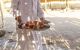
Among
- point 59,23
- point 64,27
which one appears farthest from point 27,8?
point 59,23

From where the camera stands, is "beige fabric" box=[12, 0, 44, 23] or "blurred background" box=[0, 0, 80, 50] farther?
"blurred background" box=[0, 0, 80, 50]

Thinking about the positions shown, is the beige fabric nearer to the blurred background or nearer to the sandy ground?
the blurred background

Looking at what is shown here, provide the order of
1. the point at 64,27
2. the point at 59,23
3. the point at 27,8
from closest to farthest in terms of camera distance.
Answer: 1. the point at 27,8
2. the point at 64,27
3. the point at 59,23

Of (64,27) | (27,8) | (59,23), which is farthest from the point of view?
(59,23)

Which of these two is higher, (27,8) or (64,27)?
(27,8)

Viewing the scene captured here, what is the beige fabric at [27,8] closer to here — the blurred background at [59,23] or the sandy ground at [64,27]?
the blurred background at [59,23]

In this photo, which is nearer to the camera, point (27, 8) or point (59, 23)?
point (27, 8)

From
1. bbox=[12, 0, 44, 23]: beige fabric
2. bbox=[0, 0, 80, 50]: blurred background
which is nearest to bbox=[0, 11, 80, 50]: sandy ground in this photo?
bbox=[0, 0, 80, 50]: blurred background

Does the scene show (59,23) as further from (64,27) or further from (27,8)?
(27,8)

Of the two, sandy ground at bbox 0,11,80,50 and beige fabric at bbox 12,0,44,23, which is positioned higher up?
beige fabric at bbox 12,0,44,23

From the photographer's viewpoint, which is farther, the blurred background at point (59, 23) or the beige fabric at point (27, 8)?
the blurred background at point (59, 23)

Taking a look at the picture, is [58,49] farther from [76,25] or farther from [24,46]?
[76,25]

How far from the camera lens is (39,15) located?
4.36 feet

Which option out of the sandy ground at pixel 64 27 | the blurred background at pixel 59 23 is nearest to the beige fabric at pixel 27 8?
the blurred background at pixel 59 23
